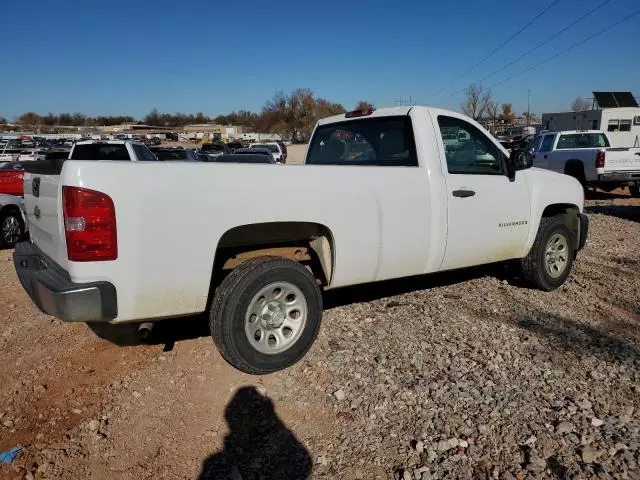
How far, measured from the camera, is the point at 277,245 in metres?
3.96

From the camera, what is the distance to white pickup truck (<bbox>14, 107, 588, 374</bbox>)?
2943mm

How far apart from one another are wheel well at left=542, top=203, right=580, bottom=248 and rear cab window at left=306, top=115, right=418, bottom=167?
2.15 meters

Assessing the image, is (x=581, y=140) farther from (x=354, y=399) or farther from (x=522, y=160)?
(x=354, y=399)

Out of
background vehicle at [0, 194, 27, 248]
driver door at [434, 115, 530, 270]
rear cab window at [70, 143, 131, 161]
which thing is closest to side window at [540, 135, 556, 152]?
driver door at [434, 115, 530, 270]

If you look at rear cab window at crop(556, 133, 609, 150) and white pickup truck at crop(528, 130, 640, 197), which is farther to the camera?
rear cab window at crop(556, 133, 609, 150)

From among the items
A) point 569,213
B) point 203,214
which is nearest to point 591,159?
point 569,213

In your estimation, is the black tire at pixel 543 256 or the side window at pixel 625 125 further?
the side window at pixel 625 125

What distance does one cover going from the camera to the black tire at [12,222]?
28.6ft

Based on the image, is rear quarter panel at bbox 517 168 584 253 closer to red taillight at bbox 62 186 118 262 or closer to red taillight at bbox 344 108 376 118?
red taillight at bbox 344 108 376 118

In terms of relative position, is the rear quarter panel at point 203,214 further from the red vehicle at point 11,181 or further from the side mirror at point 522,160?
the red vehicle at point 11,181

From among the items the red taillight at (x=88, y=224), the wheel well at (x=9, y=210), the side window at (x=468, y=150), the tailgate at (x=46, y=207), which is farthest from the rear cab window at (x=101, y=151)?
the red taillight at (x=88, y=224)

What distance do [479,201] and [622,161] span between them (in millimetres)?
11442

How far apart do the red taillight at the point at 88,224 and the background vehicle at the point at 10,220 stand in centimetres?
Result: 696

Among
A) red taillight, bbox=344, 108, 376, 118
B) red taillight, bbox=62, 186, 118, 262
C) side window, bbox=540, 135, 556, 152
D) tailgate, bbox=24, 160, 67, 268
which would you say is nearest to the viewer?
red taillight, bbox=62, 186, 118, 262
